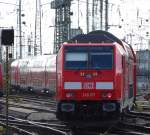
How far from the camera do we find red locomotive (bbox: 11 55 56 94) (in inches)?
1631

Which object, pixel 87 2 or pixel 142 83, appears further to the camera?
pixel 142 83

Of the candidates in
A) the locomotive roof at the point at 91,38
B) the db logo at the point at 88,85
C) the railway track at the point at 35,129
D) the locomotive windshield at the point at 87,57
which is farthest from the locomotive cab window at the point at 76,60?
the railway track at the point at 35,129

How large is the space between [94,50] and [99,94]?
4.74 ft

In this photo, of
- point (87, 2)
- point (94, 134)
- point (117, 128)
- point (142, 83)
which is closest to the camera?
point (94, 134)

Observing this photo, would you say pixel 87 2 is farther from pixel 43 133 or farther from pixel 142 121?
pixel 43 133

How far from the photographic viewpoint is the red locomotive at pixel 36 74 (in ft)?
136

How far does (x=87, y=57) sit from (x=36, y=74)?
1123 inches

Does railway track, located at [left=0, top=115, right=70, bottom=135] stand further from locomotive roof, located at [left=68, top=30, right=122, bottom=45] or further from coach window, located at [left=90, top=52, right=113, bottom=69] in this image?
locomotive roof, located at [left=68, top=30, right=122, bottom=45]

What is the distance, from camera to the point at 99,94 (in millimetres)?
18438

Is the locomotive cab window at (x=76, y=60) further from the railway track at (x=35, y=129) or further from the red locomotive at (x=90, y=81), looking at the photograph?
the railway track at (x=35, y=129)

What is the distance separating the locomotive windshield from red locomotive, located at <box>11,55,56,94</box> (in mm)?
20416

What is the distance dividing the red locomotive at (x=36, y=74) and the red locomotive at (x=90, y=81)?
20.4 m

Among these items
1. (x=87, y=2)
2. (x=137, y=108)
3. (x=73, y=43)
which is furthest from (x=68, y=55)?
(x=87, y=2)

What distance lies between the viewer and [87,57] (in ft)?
61.8
